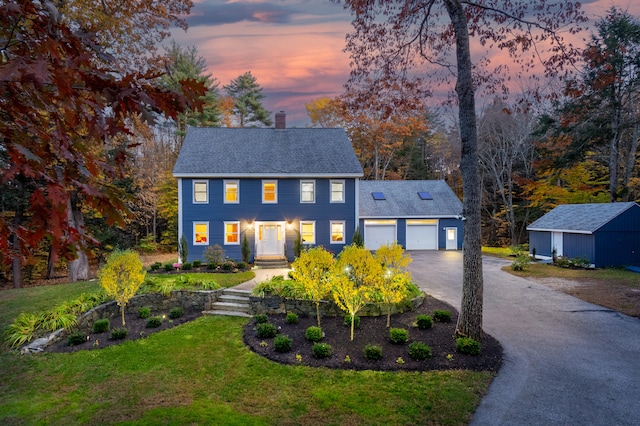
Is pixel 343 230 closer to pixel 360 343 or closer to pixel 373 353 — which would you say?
pixel 360 343

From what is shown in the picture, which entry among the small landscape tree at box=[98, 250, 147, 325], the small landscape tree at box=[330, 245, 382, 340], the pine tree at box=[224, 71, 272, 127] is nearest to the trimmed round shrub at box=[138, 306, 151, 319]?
the small landscape tree at box=[98, 250, 147, 325]

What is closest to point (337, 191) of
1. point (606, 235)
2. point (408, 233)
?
point (408, 233)

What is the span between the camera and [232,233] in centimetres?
1955

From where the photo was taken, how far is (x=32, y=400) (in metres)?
5.69

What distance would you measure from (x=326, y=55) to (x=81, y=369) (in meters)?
12.2

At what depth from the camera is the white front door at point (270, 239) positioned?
64.8 feet

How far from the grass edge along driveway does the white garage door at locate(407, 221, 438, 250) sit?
19.6 metres

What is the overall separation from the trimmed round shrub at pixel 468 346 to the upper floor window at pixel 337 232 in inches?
510

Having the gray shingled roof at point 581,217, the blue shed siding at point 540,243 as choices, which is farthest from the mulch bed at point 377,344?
the blue shed siding at point 540,243

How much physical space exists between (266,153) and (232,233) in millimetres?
5149

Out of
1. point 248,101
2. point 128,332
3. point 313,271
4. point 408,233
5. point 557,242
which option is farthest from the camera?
point 248,101

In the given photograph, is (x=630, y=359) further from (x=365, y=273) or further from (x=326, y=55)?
(x=326, y=55)

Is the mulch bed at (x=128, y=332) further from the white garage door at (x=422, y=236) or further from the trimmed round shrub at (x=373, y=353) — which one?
the white garage door at (x=422, y=236)

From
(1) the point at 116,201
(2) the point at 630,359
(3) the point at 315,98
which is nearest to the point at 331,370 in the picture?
(1) the point at 116,201
